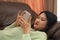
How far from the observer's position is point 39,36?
1.77 meters

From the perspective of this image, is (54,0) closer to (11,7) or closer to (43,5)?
(43,5)

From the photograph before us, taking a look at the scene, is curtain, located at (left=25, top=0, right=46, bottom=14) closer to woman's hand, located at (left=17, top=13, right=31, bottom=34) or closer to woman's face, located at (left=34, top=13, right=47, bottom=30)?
woman's face, located at (left=34, top=13, right=47, bottom=30)

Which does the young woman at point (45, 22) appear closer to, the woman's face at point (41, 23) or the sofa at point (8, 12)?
the woman's face at point (41, 23)

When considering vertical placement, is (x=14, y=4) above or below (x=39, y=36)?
above

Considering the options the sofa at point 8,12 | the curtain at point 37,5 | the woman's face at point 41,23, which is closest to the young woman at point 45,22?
the woman's face at point 41,23

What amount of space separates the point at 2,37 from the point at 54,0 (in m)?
2.27

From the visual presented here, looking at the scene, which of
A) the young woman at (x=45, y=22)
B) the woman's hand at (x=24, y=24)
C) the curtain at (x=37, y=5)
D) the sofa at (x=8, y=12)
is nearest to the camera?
the woman's hand at (x=24, y=24)

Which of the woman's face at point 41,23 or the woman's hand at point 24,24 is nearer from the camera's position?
the woman's hand at point 24,24

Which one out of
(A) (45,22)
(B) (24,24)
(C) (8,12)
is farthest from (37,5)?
(B) (24,24)

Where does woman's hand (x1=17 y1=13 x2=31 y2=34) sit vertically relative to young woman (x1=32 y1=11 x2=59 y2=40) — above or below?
above

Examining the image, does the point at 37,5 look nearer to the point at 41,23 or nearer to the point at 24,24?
the point at 41,23

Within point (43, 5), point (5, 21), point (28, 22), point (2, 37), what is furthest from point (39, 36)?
point (43, 5)

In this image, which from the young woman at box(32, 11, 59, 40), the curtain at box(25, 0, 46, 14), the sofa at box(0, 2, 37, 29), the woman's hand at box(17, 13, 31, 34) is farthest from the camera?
the curtain at box(25, 0, 46, 14)

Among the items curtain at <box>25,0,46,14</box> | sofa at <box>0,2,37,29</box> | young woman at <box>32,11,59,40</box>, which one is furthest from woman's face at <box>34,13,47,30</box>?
curtain at <box>25,0,46,14</box>
